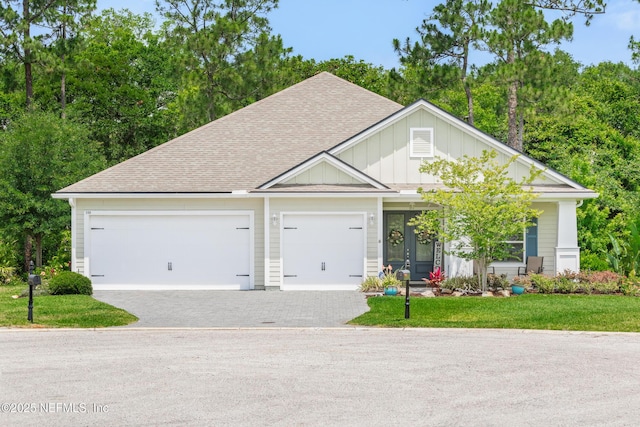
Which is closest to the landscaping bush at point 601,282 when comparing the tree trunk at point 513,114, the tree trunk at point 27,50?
the tree trunk at point 513,114

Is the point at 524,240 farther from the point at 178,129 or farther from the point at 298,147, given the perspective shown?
the point at 178,129

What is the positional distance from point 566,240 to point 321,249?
7.41m

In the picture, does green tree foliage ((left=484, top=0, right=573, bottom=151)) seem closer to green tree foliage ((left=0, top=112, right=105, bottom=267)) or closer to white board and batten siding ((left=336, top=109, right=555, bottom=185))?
white board and batten siding ((left=336, top=109, right=555, bottom=185))

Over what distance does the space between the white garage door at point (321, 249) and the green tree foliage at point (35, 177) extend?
893cm

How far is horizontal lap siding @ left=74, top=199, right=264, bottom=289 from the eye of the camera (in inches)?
1011

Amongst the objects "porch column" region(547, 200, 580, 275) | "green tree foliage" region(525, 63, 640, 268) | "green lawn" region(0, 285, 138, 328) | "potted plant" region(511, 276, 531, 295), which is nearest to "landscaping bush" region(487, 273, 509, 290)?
"potted plant" region(511, 276, 531, 295)

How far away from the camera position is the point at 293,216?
2519 centimetres

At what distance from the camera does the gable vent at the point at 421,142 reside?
26109 millimetres

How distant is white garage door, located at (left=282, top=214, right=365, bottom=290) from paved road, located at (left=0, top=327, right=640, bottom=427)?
8.63 m

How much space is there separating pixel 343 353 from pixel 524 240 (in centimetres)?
1386

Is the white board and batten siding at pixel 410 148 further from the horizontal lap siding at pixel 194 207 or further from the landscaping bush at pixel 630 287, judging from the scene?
the landscaping bush at pixel 630 287

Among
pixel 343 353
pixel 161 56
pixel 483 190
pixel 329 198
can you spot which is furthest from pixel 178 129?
pixel 343 353

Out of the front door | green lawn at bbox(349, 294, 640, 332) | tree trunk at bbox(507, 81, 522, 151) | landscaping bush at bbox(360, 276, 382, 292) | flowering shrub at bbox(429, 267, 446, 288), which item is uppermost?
tree trunk at bbox(507, 81, 522, 151)

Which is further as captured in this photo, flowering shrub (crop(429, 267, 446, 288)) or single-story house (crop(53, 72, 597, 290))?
single-story house (crop(53, 72, 597, 290))
